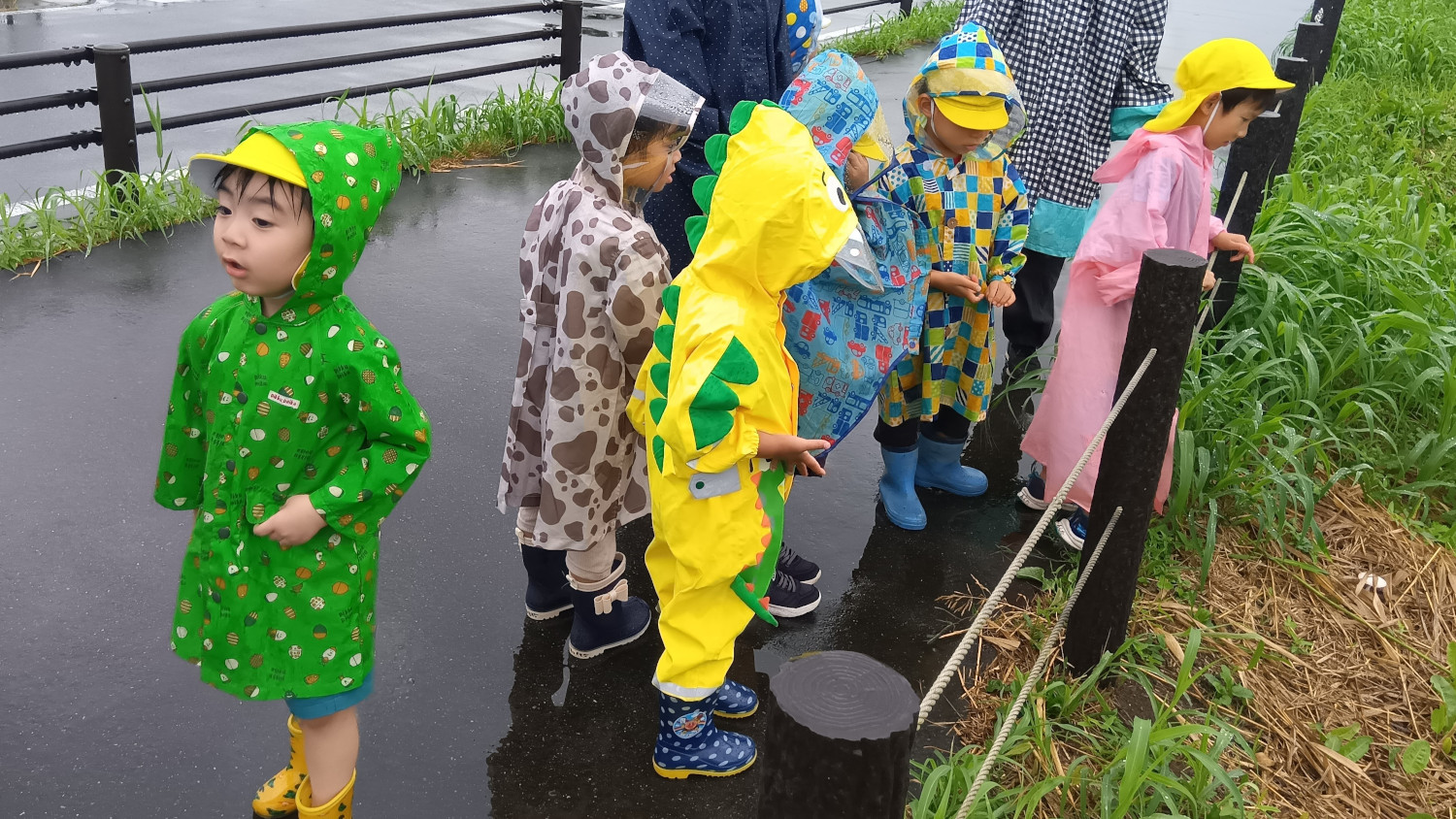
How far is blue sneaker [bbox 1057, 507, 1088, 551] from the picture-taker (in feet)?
12.1

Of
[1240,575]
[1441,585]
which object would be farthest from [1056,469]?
[1441,585]

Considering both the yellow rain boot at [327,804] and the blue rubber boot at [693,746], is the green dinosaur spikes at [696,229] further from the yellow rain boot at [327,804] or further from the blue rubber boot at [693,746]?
the yellow rain boot at [327,804]

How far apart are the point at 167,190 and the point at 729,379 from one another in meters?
4.60

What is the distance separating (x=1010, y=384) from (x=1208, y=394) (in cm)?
77

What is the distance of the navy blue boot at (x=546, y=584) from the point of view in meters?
3.04

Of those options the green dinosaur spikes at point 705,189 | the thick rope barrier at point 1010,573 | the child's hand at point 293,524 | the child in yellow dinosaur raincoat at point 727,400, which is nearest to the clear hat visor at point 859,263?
the child in yellow dinosaur raincoat at point 727,400

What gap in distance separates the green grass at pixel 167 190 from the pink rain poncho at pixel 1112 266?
2.63m

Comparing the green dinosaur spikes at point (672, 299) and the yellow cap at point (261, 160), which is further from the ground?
the yellow cap at point (261, 160)

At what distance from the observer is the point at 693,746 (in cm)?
262

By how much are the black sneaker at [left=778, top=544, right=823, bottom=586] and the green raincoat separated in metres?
1.44

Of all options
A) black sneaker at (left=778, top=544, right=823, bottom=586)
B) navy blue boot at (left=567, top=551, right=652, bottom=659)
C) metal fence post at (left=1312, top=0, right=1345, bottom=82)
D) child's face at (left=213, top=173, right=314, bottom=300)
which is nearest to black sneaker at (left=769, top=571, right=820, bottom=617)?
black sneaker at (left=778, top=544, right=823, bottom=586)

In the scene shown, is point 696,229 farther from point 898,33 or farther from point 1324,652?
point 898,33

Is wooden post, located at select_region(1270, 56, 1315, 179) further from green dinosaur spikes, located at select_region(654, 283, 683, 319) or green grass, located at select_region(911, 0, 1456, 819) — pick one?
green dinosaur spikes, located at select_region(654, 283, 683, 319)

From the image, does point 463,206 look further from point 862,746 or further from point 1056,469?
point 862,746
